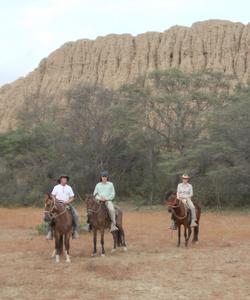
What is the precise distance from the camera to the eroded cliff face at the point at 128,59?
60062mm

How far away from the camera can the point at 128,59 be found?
6512cm

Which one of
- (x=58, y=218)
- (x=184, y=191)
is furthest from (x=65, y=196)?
(x=184, y=191)

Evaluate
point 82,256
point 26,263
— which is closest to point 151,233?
point 82,256

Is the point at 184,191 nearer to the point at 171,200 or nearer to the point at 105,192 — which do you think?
the point at 171,200

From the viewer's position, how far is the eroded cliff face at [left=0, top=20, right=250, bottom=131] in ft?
197

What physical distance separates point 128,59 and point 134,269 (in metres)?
55.6

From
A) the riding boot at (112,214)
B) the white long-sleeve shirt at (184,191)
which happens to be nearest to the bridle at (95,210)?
the riding boot at (112,214)

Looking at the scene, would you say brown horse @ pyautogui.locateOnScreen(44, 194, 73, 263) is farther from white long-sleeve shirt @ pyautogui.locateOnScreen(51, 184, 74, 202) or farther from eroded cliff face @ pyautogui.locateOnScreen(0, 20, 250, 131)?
eroded cliff face @ pyautogui.locateOnScreen(0, 20, 250, 131)

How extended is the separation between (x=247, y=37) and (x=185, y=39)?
7.99 m

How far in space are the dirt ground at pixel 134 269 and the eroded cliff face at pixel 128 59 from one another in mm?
42295

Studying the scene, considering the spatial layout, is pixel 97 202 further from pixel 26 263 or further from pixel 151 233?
pixel 151 233

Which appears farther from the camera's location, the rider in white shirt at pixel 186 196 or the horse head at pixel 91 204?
the rider in white shirt at pixel 186 196

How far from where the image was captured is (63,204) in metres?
12.9

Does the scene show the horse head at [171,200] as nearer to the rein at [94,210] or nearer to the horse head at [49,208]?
the rein at [94,210]
